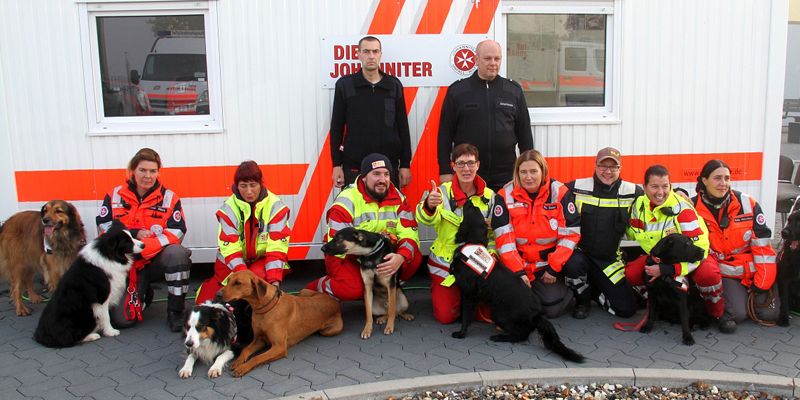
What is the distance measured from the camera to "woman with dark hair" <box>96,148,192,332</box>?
471 centimetres

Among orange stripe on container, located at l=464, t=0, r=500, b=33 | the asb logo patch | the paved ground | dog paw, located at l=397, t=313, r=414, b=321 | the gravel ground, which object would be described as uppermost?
orange stripe on container, located at l=464, t=0, r=500, b=33

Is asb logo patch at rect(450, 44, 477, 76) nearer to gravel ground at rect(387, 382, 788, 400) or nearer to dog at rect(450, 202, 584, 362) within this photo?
dog at rect(450, 202, 584, 362)

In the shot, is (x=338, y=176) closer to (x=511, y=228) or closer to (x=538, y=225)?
(x=511, y=228)

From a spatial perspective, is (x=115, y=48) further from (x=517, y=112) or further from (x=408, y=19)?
(x=517, y=112)

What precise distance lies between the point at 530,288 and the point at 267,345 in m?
1.92

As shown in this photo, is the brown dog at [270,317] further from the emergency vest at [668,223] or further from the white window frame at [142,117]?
the emergency vest at [668,223]

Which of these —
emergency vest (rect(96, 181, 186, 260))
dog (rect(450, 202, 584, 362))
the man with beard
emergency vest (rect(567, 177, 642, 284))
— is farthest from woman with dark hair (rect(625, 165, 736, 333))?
emergency vest (rect(96, 181, 186, 260))

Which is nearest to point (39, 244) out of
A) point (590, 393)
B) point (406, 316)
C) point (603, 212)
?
point (406, 316)

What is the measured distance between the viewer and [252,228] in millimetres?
4660

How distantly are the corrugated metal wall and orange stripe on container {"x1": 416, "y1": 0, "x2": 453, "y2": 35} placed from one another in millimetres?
54

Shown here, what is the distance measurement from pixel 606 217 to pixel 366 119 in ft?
6.83

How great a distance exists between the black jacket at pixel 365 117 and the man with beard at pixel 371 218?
1.59 feet

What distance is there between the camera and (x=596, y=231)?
15.9 ft

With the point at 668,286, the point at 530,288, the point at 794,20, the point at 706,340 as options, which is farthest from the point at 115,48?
the point at 794,20
